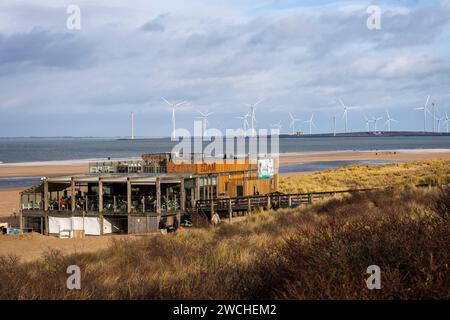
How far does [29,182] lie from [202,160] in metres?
36.5

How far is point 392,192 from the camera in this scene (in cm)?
2566

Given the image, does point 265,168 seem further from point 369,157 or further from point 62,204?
point 369,157

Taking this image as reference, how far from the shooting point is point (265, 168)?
1394 inches

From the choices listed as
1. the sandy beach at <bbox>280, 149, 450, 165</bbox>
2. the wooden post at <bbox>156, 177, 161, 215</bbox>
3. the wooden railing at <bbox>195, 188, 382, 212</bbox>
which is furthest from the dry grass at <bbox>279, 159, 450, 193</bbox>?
the sandy beach at <bbox>280, 149, 450, 165</bbox>

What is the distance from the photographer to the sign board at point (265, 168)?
3491 centimetres

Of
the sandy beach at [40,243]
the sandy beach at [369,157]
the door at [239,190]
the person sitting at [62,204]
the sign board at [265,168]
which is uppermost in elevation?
the sign board at [265,168]

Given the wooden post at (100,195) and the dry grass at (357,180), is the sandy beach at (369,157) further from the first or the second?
the wooden post at (100,195)

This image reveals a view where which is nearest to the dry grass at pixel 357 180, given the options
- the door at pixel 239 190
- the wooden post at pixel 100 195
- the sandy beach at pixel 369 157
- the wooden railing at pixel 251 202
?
the door at pixel 239 190

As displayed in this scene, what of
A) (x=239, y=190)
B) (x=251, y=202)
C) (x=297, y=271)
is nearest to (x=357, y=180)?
(x=239, y=190)

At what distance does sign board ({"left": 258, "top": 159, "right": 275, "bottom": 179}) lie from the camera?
1374 inches

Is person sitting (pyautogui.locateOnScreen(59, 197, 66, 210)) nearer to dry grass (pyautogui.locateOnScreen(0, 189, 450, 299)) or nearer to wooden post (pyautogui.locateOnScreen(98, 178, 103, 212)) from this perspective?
wooden post (pyautogui.locateOnScreen(98, 178, 103, 212))

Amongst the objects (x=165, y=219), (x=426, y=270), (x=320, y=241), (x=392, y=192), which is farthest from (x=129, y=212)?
(x=426, y=270)

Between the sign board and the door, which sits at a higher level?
the sign board

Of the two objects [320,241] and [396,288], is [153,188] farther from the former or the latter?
[396,288]
